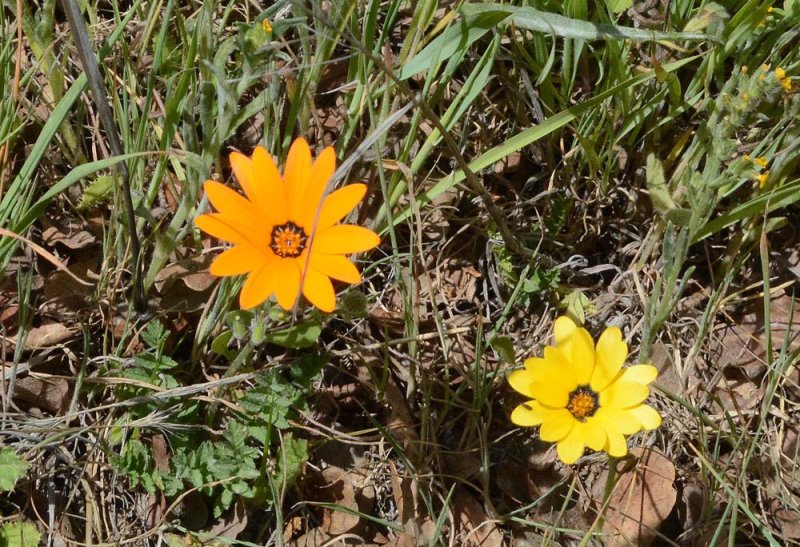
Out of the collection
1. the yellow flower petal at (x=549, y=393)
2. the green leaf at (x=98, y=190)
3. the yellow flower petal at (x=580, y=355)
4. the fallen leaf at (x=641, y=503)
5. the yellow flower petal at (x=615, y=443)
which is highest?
the green leaf at (x=98, y=190)

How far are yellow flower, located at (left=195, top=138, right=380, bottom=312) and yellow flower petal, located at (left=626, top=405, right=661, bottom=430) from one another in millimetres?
1030

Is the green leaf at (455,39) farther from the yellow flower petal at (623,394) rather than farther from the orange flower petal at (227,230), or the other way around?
the yellow flower petal at (623,394)

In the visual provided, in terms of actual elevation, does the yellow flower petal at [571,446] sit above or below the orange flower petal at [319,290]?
below

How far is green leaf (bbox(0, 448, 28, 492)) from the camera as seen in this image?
2.64 metres

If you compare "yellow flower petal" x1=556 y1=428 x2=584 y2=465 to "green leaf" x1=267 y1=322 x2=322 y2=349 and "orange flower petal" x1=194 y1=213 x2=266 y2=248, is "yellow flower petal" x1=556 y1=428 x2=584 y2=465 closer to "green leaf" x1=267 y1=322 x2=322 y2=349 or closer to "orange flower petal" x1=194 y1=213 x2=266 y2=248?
"green leaf" x1=267 y1=322 x2=322 y2=349

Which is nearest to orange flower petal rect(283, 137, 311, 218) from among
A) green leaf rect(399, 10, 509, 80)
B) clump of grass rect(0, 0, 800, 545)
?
clump of grass rect(0, 0, 800, 545)

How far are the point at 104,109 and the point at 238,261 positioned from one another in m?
0.63

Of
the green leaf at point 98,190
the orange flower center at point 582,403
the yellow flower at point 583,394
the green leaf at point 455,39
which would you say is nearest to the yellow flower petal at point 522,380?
the yellow flower at point 583,394

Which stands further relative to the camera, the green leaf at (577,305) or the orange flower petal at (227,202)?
the green leaf at (577,305)

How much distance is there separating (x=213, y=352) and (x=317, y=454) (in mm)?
535

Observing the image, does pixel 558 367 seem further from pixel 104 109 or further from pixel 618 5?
pixel 104 109

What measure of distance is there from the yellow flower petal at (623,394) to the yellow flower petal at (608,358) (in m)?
0.03

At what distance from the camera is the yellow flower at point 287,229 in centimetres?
214

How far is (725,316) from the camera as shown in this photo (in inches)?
132
